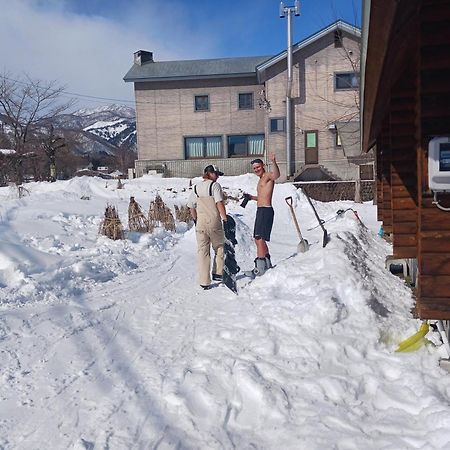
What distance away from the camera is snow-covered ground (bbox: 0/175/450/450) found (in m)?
2.75

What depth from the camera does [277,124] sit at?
28031mm

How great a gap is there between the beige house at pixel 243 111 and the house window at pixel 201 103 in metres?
0.07

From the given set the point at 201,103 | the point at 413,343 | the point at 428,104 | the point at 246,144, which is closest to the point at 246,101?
the point at 246,144

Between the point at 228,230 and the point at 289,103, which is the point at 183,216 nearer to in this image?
the point at 228,230

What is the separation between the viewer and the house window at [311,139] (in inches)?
1090

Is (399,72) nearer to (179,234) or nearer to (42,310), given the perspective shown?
(42,310)

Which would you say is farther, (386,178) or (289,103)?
(289,103)

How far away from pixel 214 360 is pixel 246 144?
89.0 feet

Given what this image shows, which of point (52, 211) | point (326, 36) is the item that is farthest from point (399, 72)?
point (326, 36)

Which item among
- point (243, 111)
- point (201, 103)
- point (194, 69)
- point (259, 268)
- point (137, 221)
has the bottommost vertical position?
point (259, 268)

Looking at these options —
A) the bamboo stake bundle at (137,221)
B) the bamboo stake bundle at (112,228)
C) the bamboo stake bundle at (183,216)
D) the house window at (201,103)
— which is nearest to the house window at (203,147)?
the house window at (201,103)

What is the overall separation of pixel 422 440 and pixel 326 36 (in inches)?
1095

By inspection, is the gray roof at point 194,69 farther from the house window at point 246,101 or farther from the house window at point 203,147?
the house window at point 203,147

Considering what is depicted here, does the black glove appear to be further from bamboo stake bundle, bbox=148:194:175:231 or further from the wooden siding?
bamboo stake bundle, bbox=148:194:175:231
